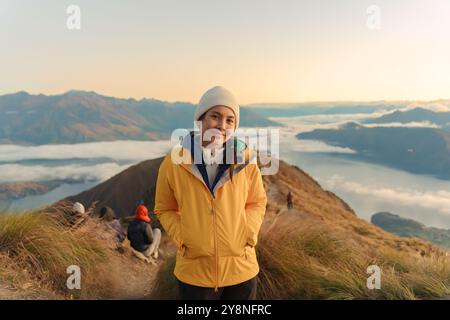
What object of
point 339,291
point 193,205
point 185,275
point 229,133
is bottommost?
point 339,291

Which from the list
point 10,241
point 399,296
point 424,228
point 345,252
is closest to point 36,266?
point 10,241

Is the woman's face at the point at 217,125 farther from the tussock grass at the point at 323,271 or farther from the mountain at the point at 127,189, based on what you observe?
the mountain at the point at 127,189

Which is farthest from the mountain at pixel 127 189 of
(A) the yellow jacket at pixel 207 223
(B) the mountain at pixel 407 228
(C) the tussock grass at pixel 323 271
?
(A) the yellow jacket at pixel 207 223

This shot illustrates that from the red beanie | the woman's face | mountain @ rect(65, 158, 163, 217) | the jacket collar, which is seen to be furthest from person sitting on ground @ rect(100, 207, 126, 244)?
mountain @ rect(65, 158, 163, 217)

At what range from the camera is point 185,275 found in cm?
243

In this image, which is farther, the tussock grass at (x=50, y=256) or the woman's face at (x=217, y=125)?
the tussock grass at (x=50, y=256)

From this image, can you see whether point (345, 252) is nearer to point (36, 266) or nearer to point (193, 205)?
point (193, 205)

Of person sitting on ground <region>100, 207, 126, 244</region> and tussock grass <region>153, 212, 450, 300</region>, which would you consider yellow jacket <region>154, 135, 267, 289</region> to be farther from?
person sitting on ground <region>100, 207, 126, 244</region>

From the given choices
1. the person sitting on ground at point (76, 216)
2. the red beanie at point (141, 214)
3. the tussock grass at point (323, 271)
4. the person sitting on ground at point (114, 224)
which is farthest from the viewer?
the person sitting on ground at point (114, 224)

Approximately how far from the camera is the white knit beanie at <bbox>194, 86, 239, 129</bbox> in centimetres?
233

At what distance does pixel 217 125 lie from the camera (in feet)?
7.78

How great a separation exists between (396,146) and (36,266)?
13.4 m

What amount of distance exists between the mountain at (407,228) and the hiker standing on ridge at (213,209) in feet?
35.0

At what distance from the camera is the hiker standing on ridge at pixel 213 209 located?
2.38 m
